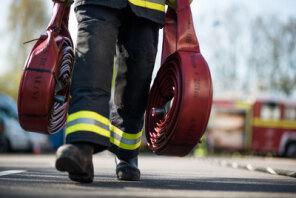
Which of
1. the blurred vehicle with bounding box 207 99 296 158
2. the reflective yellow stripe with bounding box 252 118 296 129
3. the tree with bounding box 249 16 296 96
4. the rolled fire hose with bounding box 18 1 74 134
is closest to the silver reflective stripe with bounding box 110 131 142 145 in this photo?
the rolled fire hose with bounding box 18 1 74 134

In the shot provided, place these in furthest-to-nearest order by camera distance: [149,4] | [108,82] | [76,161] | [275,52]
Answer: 1. [275,52]
2. [149,4]
3. [108,82]
4. [76,161]

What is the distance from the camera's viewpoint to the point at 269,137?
28734 mm

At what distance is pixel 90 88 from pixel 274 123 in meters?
26.0

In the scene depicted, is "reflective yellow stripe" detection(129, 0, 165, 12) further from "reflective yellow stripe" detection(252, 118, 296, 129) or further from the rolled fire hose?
"reflective yellow stripe" detection(252, 118, 296, 129)

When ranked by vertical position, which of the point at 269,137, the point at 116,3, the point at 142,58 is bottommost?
Result: the point at 269,137

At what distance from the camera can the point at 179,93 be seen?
3848 millimetres

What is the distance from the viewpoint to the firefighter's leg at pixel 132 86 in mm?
4043

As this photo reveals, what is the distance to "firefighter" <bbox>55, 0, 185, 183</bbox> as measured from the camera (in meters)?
3.51

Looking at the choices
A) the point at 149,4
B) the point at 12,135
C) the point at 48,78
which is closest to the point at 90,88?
the point at 48,78

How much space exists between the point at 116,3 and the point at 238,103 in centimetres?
2643

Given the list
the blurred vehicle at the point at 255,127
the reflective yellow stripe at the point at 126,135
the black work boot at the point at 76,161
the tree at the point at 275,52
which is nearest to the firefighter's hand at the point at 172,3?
the reflective yellow stripe at the point at 126,135

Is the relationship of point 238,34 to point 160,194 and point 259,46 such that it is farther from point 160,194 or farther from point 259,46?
point 160,194

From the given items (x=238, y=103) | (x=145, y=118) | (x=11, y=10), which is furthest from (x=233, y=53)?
(x=145, y=118)

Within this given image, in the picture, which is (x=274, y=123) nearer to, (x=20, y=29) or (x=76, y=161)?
(x=20, y=29)
